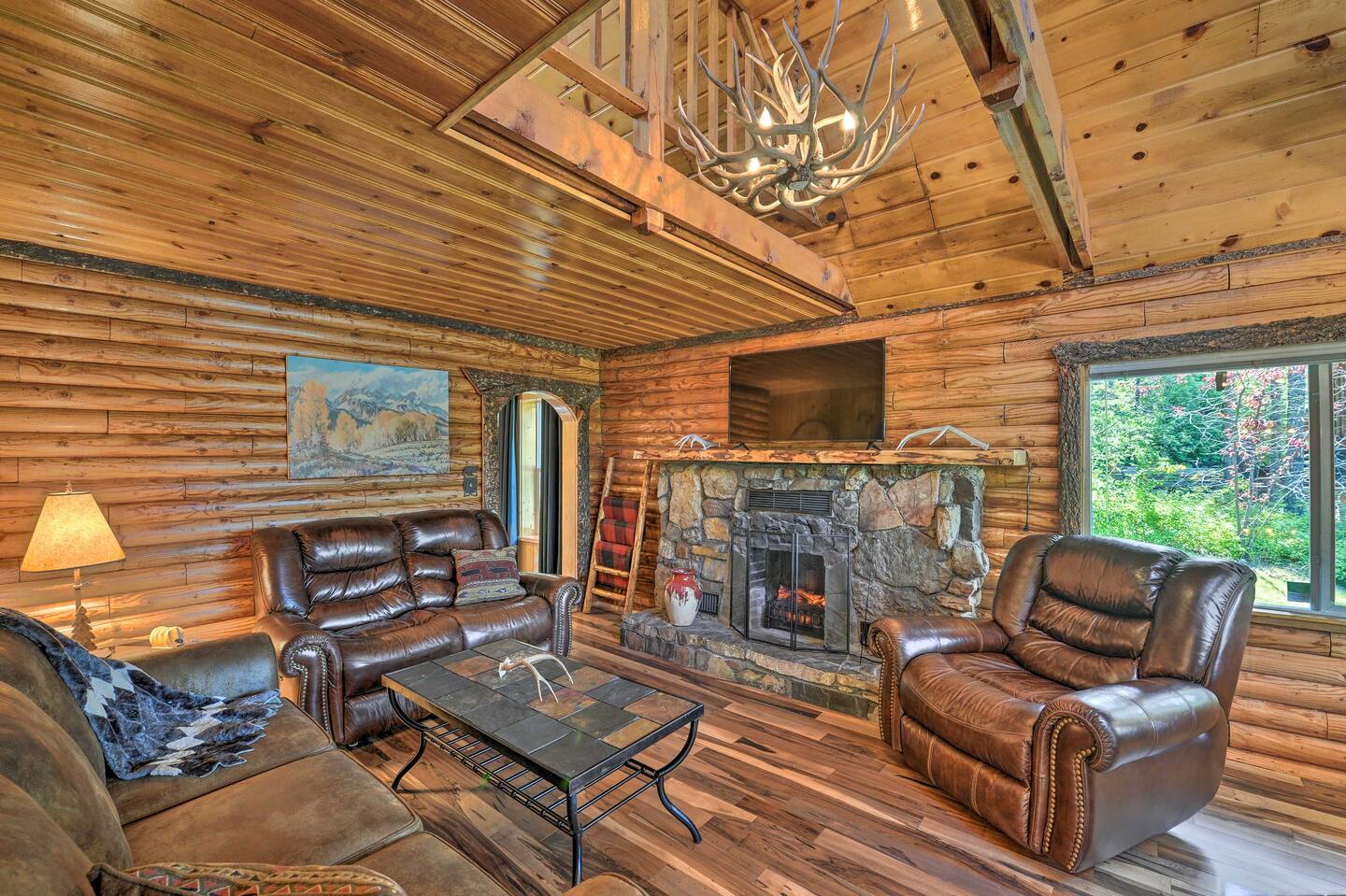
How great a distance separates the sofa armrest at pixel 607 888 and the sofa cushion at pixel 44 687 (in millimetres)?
1309

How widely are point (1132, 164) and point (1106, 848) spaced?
9.39ft

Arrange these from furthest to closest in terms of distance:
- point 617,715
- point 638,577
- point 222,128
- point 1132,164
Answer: point 638,577 < point 1132,164 < point 617,715 < point 222,128

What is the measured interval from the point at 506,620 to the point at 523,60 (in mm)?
2859

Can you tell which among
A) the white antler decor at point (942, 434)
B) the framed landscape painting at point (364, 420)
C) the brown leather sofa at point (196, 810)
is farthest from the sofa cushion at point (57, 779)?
the white antler decor at point (942, 434)

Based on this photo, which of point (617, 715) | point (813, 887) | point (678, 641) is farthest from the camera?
point (678, 641)

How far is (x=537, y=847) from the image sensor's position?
83.6 inches

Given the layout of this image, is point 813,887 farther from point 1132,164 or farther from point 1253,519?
point 1132,164

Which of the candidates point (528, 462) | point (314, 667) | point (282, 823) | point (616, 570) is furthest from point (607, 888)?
point (528, 462)

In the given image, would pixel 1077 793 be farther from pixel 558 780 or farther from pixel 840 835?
pixel 558 780

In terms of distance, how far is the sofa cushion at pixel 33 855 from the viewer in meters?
0.66

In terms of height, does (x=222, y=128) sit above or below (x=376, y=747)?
above

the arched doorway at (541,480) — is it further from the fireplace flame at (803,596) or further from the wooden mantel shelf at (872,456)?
the fireplace flame at (803,596)

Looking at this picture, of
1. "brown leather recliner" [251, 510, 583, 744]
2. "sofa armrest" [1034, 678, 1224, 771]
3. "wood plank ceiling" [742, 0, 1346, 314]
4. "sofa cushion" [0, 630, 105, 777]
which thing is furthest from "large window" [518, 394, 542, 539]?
"sofa armrest" [1034, 678, 1224, 771]

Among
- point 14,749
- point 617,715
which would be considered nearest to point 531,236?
point 617,715
